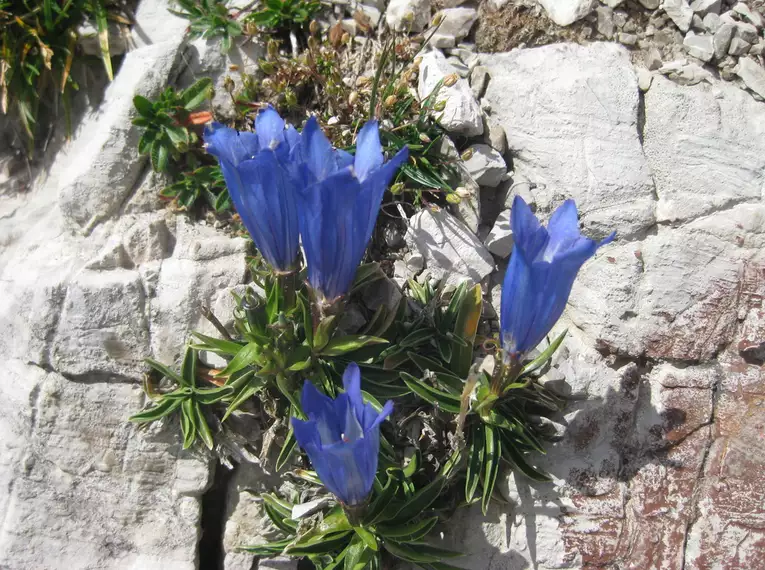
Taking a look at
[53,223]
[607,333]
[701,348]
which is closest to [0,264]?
[53,223]

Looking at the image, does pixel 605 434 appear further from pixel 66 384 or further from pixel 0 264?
pixel 0 264

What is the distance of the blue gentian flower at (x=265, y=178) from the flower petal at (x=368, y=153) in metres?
0.23

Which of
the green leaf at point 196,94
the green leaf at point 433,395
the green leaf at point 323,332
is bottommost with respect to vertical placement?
the green leaf at point 433,395

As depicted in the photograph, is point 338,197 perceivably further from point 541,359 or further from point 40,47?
point 40,47

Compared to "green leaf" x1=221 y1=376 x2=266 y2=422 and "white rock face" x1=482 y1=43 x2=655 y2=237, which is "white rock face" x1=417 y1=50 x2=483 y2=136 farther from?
"green leaf" x1=221 y1=376 x2=266 y2=422

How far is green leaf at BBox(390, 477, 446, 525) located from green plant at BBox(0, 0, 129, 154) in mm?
2729

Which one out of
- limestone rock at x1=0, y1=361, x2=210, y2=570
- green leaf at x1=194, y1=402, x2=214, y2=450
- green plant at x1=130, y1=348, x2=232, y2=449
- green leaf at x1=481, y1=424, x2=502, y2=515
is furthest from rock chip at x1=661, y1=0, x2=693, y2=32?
limestone rock at x1=0, y1=361, x2=210, y2=570

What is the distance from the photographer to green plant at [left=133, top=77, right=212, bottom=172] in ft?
11.5

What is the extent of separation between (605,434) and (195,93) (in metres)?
2.60

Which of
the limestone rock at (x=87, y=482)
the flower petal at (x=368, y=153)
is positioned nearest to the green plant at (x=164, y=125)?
the limestone rock at (x=87, y=482)

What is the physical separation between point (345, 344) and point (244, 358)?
0.42 metres

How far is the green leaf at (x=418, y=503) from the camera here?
280 centimetres

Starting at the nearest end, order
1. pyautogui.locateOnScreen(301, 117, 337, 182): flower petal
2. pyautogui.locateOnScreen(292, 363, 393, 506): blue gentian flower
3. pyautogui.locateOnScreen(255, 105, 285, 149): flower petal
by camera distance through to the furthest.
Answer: pyautogui.locateOnScreen(292, 363, 393, 506): blue gentian flower, pyautogui.locateOnScreen(301, 117, 337, 182): flower petal, pyautogui.locateOnScreen(255, 105, 285, 149): flower petal

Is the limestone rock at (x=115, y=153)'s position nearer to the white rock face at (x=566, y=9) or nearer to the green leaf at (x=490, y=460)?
the white rock face at (x=566, y=9)
